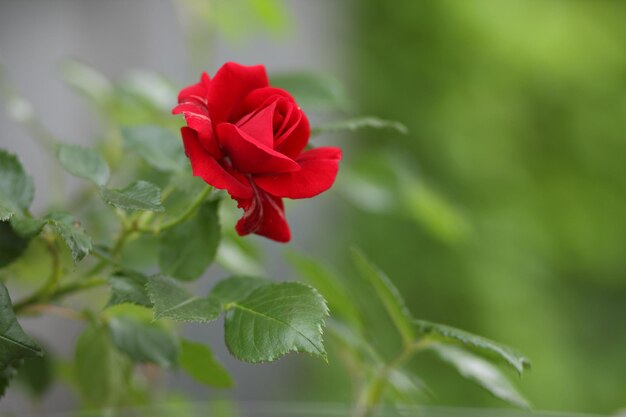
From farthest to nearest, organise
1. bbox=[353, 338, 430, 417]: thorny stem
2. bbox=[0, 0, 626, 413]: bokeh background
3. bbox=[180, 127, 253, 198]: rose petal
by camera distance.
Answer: bbox=[0, 0, 626, 413]: bokeh background, bbox=[353, 338, 430, 417]: thorny stem, bbox=[180, 127, 253, 198]: rose petal

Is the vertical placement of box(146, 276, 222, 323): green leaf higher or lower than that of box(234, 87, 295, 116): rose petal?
lower

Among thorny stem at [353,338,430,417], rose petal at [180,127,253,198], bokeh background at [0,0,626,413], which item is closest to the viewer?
rose petal at [180,127,253,198]

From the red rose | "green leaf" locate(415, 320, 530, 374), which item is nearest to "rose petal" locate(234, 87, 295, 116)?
the red rose

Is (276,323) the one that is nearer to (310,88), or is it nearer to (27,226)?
(27,226)

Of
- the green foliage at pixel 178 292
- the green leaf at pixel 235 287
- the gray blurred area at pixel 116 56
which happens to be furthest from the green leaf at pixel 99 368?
the gray blurred area at pixel 116 56

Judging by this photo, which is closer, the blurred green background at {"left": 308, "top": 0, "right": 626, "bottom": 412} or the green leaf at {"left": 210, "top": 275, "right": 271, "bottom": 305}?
the green leaf at {"left": 210, "top": 275, "right": 271, "bottom": 305}

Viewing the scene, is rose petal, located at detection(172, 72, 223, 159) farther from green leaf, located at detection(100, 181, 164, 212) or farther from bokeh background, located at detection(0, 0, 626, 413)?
bokeh background, located at detection(0, 0, 626, 413)

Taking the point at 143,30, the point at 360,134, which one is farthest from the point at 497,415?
the point at 143,30
